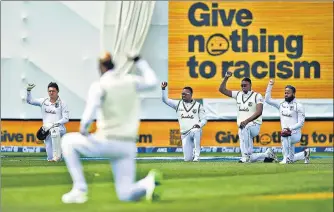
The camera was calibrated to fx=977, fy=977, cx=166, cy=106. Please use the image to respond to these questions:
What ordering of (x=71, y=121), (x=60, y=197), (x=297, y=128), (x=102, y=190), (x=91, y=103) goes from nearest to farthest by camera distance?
(x=91, y=103)
(x=60, y=197)
(x=102, y=190)
(x=297, y=128)
(x=71, y=121)

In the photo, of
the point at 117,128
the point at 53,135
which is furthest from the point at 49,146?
the point at 117,128

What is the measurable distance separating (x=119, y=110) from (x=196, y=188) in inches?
116

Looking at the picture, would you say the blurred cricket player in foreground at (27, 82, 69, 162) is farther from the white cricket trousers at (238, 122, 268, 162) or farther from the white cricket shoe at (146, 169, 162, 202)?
the white cricket shoe at (146, 169, 162, 202)

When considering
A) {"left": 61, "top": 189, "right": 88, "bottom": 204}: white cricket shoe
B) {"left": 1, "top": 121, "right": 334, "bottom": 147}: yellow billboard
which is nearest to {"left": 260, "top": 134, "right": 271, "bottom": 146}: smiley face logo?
{"left": 1, "top": 121, "right": 334, "bottom": 147}: yellow billboard

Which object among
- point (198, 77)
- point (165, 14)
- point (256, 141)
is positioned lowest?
point (256, 141)

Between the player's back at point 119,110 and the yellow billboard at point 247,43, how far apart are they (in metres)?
14.6

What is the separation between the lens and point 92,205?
11570 mm

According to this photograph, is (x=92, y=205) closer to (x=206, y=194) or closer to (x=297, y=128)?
(x=206, y=194)

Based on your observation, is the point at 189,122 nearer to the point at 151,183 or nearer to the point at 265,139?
the point at 265,139

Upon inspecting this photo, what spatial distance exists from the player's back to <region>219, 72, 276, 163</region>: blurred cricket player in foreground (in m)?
8.33

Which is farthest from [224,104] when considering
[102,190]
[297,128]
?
[102,190]

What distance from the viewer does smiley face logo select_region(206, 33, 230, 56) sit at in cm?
2605

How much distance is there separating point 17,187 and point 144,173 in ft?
12.4

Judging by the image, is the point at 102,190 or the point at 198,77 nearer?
the point at 102,190
